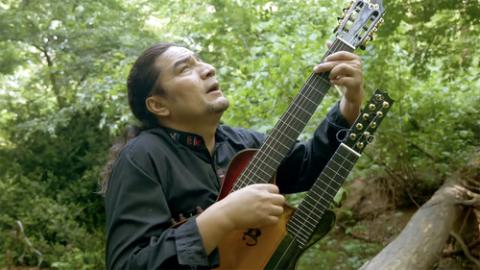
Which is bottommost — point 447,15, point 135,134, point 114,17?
point 114,17

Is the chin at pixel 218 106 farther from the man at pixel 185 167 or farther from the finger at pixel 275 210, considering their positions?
the finger at pixel 275 210

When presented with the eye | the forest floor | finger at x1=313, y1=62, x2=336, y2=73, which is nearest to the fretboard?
finger at x1=313, y1=62, x2=336, y2=73

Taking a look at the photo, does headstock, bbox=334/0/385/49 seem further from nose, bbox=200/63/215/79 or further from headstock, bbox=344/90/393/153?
nose, bbox=200/63/215/79

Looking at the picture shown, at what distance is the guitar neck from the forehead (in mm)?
420

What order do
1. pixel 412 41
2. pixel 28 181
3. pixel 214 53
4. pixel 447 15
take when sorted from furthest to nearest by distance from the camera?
pixel 28 181, pixel 214 53, pixel 412 41, pixel 447 15

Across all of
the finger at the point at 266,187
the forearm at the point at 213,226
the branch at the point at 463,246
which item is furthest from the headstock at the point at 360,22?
the branch at the point at 463,246

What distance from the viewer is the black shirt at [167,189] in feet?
4.25

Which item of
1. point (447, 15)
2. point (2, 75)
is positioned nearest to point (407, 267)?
point (447, 15)

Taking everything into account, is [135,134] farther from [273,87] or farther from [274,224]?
[273,87]

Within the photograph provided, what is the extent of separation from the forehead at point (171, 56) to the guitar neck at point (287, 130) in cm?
42

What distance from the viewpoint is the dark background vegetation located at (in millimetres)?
3746

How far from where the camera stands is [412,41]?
13.0 ft

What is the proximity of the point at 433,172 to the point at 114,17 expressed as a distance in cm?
439

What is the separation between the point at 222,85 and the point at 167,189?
3473 mm
